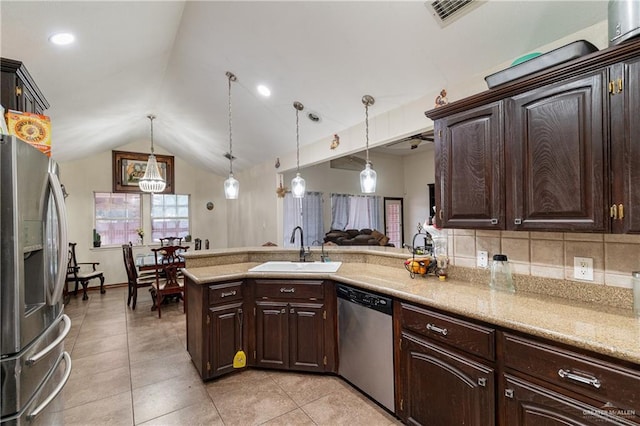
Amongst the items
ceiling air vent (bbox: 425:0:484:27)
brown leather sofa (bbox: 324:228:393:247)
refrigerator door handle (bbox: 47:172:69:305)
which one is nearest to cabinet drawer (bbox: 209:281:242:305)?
refrigerator door handle (bbox: 47:172:69:305)

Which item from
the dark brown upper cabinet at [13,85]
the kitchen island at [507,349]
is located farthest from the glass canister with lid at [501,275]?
the dark brown upper cabinet at [13,85]

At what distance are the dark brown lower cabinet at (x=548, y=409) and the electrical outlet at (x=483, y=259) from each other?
0.87m

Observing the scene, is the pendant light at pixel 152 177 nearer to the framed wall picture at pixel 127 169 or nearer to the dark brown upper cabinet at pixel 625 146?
the framed wall picture at pixel 127 169

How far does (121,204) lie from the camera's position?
6.84 metres

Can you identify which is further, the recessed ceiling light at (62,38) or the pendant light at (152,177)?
the pendant light at (152,177)

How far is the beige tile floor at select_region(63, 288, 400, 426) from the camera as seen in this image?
212cm

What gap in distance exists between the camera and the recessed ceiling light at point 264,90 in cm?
349

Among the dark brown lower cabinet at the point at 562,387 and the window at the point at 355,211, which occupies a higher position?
the window at the point at 355,211

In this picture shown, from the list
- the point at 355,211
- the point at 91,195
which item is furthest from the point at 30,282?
the point at 355,211

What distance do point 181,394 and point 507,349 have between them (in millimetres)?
2386

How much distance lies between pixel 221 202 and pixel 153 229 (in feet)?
5.58

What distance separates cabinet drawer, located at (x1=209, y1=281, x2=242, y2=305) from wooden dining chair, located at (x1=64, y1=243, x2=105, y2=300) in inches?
169

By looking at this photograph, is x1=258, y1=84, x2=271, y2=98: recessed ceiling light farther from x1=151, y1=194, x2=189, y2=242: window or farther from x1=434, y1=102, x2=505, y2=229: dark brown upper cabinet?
x1=151, y1=194, x2=189, y2=242: window

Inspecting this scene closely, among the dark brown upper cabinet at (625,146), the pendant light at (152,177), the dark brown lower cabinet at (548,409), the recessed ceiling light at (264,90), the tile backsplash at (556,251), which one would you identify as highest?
the recessed ceiling light at (264,90)
